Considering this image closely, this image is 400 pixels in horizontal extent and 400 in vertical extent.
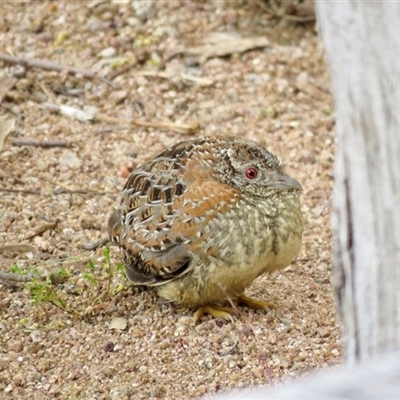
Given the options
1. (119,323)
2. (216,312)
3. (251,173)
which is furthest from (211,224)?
(119,323)

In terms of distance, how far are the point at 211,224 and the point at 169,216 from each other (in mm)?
276

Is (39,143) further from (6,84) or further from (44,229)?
(44,229)

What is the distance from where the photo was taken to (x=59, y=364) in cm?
575

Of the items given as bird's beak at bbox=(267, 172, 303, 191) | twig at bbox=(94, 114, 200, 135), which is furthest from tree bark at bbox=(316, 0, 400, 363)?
twig at bbox=(94, 114, 200, 135)

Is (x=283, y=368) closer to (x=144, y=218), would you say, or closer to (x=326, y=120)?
(x=144, y=218)

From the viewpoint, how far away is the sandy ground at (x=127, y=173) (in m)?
5.73

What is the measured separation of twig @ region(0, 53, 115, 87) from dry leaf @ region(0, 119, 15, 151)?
860 mm

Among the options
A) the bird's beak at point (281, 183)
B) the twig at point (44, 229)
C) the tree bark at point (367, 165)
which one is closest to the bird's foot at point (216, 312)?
the bird's beak at point (281, 183)

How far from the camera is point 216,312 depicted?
6.25 m

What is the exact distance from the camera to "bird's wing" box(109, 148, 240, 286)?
19.5 feet

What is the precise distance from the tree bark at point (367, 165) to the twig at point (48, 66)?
19.4 feet

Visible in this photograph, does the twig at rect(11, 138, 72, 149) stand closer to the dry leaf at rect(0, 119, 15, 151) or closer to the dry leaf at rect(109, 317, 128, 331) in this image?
the dry leaf at rect(0, 119, 15, 151)

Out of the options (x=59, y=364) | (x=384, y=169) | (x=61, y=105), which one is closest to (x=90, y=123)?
(x=61, y=105)

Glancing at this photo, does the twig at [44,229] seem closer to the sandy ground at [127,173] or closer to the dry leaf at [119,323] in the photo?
the sandy ground at [127,173]
